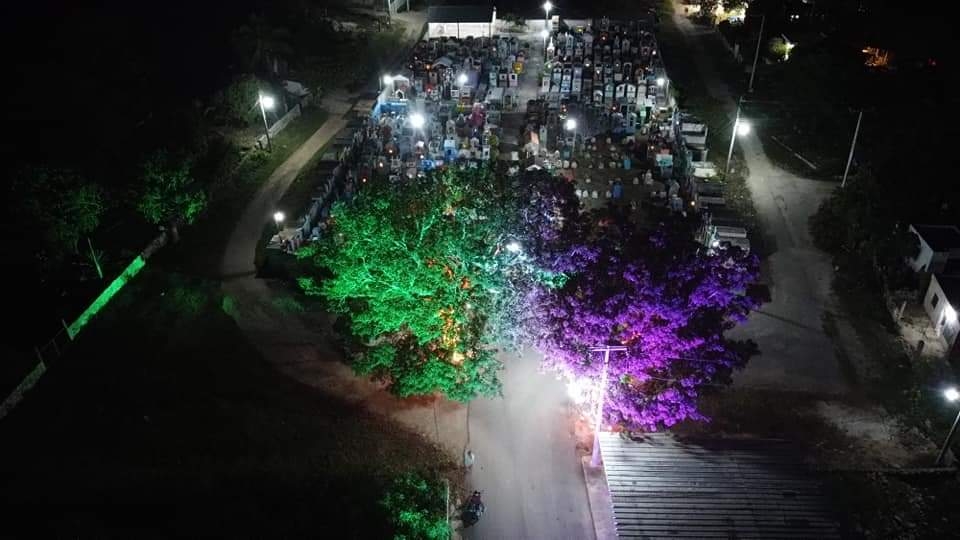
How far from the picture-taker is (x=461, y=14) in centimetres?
5672

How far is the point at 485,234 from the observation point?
22.2m

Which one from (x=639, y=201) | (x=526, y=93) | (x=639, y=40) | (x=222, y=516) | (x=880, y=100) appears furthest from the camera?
(x=639, y=40)

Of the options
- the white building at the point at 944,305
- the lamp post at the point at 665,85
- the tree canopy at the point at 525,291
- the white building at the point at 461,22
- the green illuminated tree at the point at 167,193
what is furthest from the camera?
the white building at the point at 461,22

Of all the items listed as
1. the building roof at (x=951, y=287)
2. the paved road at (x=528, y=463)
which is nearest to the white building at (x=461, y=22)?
the paved road at (x=528, y=463)

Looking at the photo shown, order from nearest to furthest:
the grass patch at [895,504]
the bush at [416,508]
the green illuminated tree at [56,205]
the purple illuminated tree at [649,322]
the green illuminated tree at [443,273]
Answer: the bush at [416,508] → the grass patch at [895,504] → the purple illuminated tree at [649,322] → the green illuminated tree at [443,273] → the green illuminated tree at [56,205]

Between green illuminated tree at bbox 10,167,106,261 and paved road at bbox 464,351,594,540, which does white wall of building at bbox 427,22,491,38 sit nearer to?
green illuminated tree at bbox 10,167,106,261

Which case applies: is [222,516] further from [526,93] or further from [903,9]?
[903,9]

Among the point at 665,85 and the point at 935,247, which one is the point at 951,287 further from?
the point at 665,85

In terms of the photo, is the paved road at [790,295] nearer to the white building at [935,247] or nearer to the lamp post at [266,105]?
the white building at [935,247]

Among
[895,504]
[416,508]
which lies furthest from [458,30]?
[895,504]

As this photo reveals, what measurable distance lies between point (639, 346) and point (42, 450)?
18830 mm

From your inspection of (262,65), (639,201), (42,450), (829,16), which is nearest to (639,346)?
(639,201)

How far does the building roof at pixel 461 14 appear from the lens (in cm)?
5619

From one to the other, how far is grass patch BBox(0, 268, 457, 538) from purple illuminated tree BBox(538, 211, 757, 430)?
571 centimetres
